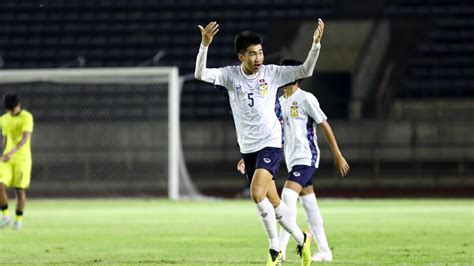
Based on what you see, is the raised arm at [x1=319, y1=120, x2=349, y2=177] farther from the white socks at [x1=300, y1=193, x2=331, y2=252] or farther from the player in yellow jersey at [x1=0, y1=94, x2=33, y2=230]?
the player in yellow jersey at [x1=0, y1=94, x2=33, y2=230]

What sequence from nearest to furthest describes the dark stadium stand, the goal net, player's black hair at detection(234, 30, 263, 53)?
1. player's black hair at detection(234, 30, 263, 53)
2. the goal net
3. the dark stadium stand

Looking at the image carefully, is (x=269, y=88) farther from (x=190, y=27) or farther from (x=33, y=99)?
(x=190, y=27)

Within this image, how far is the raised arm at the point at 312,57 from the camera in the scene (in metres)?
8.67

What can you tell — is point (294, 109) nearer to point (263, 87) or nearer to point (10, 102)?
point (263, 87)

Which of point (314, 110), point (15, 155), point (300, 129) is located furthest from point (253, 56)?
point (15, 155)

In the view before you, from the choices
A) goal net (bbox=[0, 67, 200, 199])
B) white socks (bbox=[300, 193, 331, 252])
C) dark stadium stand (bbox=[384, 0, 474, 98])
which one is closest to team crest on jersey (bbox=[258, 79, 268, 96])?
white socks (bbox=[300, 193, 331, 252])

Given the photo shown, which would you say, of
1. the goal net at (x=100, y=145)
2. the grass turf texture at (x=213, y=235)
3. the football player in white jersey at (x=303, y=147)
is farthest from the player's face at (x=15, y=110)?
the goal net at (x=100, y=145)

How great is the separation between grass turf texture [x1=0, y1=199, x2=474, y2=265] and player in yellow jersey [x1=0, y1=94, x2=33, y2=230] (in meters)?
0.43

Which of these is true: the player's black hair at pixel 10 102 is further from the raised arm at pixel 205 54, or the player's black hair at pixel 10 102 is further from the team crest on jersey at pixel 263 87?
the team crest on jersey at pixel 263 87

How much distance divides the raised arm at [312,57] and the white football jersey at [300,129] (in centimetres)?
151

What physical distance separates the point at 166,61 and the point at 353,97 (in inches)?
213

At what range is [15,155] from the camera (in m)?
16.1

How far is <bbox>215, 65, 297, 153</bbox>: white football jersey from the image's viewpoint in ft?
30.1

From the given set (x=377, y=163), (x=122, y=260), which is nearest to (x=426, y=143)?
(x=377, y=163)
